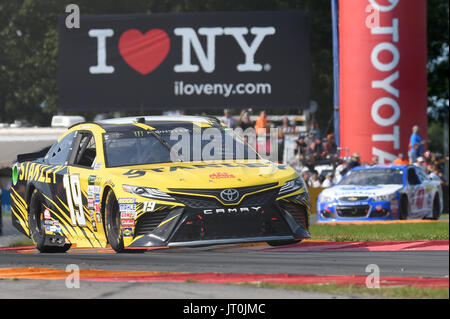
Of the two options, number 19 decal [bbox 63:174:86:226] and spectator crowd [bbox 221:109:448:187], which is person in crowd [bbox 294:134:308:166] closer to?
spectator crowd [bbox 221:109:448:187]

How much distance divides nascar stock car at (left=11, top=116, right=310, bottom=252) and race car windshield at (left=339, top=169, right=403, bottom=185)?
467 inches

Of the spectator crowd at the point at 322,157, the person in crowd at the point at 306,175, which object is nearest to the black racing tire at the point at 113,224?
the spectator crowd at the point at 322,157

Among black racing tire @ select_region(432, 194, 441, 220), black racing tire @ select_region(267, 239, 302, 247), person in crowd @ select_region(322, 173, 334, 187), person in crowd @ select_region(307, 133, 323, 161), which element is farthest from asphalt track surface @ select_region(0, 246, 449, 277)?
person in crowd @ select_region(307, 133, 323, 161)

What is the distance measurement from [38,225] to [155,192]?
2.88 meters

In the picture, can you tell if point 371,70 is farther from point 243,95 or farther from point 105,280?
point 105,280

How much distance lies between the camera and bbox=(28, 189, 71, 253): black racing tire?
13969 mm

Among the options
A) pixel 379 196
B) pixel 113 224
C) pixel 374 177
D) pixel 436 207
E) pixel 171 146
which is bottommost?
pixel 436 207

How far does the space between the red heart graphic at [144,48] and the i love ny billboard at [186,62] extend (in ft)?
0.10

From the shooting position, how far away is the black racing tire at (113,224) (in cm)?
1199

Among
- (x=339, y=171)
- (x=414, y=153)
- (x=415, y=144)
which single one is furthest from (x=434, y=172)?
(x=339, y=171)

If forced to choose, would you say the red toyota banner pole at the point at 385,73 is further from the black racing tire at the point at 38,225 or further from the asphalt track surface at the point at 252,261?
the black racing tire at the point at 38,225

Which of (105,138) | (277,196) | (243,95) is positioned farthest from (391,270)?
(243,95)

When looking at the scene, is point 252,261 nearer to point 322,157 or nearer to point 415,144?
point 415,144

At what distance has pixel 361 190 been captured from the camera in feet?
79.4
